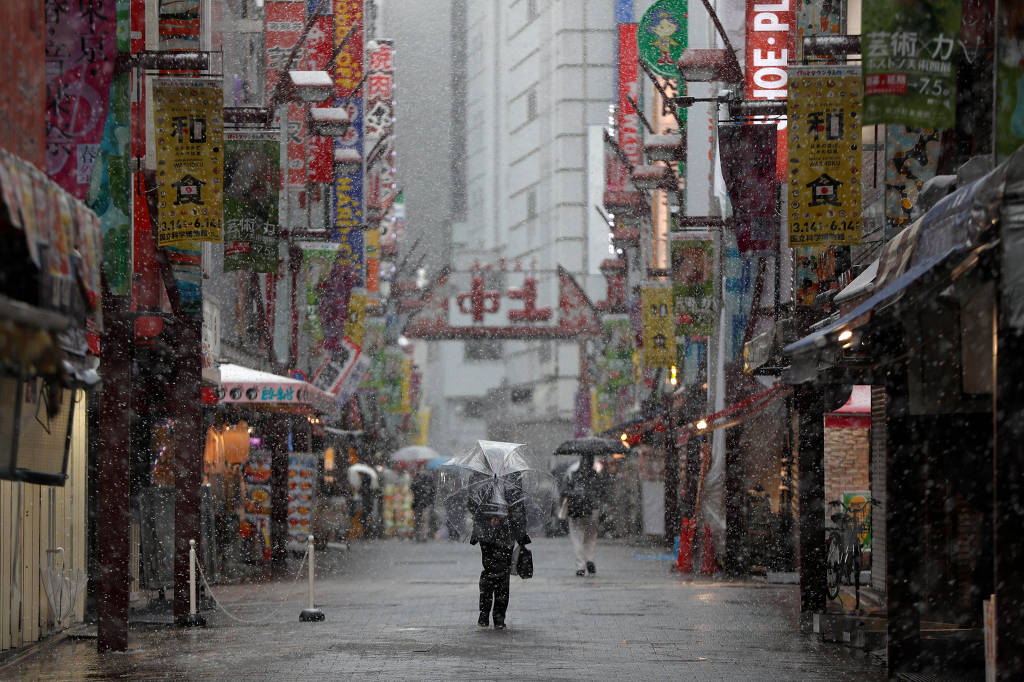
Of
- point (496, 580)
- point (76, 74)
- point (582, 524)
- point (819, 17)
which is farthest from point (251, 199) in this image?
point (582, 524)

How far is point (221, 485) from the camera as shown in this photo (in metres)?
27.0

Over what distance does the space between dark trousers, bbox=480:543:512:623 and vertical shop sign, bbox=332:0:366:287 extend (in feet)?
44.8

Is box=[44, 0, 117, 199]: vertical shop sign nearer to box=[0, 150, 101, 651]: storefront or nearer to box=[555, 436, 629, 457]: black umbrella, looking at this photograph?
box=[0, 150, 101, 651]: storefront

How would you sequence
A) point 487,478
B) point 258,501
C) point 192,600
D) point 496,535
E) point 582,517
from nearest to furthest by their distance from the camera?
point 496,535 < point 192,600 < point 487,478 < point 582,517 < point 258,501

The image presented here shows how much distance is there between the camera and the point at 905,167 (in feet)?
48.0

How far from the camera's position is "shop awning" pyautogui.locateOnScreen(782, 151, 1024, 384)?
26.8 feet

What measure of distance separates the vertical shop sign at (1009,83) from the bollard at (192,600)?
1059 centimetres

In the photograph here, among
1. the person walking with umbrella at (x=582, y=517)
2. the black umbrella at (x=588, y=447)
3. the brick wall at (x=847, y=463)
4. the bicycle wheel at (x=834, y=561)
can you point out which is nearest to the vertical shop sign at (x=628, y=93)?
the black umbrella at (x=588, y=447)

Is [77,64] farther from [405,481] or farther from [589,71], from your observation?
[589,71]

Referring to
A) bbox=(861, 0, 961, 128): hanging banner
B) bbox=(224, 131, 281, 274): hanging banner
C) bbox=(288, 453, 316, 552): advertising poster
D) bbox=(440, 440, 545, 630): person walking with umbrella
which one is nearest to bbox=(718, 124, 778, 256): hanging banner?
bbox=(440, 440, 545, 630): person walking with umbrella

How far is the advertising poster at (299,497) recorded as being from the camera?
28.8 meters

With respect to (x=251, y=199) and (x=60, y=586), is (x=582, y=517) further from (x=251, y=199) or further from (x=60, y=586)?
(x=60, y=586)

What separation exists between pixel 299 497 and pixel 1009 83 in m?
21.7

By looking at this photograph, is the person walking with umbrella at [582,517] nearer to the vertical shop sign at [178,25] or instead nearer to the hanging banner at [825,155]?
the vertical shop sign at [178,25]
